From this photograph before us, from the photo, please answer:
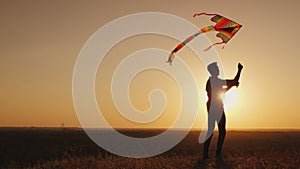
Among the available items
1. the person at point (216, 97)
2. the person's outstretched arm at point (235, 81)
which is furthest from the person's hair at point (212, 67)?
the person's outstretched arm at point (235, 81)

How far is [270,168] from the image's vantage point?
471 inches

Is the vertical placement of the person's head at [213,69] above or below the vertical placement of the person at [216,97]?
above

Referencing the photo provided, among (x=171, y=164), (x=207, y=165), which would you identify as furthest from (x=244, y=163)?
(x=171, y=164)

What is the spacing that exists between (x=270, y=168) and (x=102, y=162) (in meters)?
4.37

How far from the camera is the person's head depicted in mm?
13875

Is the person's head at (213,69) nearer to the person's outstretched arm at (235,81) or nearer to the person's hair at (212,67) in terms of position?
the person's hair at (212,67)

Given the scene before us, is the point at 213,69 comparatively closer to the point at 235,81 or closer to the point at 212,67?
the point at 212,67

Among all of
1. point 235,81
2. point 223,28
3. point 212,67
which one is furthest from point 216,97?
point 223,28

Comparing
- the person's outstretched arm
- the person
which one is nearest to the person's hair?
the person

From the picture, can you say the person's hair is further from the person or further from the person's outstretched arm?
the person's outstretched arm

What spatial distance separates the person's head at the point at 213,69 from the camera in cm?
1388

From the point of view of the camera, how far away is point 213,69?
13.9 meters

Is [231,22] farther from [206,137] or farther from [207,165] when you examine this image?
[207,165]

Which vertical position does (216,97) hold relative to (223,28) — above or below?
below
